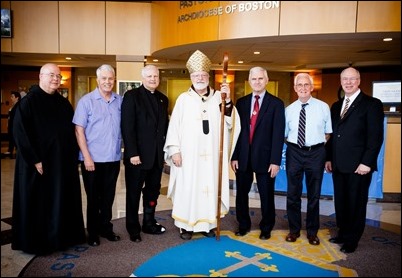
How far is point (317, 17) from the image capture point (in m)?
5.71

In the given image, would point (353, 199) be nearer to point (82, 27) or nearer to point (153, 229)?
point (153, 229)

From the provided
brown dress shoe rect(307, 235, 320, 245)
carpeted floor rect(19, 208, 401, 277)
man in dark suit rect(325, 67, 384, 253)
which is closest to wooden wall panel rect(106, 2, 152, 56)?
carpeted floor rect(19, 208, 401, 277)

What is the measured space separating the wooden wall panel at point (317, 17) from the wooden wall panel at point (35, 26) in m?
5.30

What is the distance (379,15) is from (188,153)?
3970mm

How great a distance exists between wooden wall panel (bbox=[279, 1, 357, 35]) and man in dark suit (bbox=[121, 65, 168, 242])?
10.6 ft

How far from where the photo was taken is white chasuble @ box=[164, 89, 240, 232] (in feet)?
11.7

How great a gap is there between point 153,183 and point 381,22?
4.32 meters

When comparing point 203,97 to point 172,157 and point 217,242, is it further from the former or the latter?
point 217,242

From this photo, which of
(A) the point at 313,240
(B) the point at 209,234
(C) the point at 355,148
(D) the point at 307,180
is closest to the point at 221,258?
(B) the point at 209,234

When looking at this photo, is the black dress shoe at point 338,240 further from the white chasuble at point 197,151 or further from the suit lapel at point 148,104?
the suit lapel at point 148,104

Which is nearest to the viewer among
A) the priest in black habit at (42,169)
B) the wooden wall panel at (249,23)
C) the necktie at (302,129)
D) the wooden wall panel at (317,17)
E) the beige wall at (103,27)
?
the priest in black habit at (42,169)

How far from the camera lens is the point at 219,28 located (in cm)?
651

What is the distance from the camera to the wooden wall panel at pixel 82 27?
8.22 meters

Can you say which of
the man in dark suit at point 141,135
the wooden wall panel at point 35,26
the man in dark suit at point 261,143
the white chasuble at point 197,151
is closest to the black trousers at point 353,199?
the man in dark suit at point 261,143
